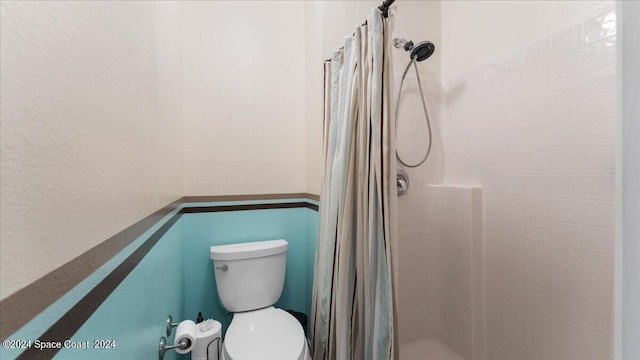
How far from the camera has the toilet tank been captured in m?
1.36

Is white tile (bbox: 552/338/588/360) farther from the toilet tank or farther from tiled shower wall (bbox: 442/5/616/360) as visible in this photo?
the toilet tank

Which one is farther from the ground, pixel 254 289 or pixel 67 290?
pixel 67 290

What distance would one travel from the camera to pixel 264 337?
1109 mm

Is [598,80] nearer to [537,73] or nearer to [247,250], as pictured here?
[537,73]

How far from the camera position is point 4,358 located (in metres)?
0.19

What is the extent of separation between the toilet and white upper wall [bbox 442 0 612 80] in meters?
1.48

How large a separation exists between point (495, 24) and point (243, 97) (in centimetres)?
139

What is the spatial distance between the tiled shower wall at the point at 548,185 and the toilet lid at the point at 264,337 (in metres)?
1.02

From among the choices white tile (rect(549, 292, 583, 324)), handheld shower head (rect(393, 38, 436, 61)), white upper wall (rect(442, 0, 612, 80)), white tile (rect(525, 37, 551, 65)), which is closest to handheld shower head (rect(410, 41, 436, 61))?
handheld shower head (rect(393, 38, 436, 61))

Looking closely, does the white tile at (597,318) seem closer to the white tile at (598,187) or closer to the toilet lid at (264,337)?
the white tile at (598,187)

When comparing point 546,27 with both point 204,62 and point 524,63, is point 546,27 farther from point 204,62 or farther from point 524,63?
point 204,62

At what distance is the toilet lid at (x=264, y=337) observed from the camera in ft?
3.27

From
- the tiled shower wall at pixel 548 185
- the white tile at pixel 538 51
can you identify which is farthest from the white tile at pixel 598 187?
the white tile at pixel 538 51

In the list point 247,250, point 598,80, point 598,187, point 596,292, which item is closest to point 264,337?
point 247,250
